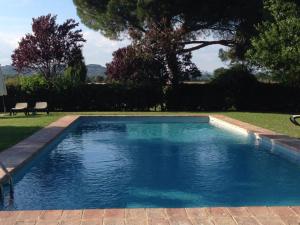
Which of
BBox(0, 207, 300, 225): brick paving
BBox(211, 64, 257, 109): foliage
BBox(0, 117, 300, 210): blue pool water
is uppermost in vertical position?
BBox(211, 64, 257, 109): foliage

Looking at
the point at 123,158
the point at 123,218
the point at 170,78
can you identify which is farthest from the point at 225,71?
the point at 123,218

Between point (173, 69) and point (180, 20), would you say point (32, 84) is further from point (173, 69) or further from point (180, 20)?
point (180, 20)

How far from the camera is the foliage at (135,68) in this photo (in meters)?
24.6

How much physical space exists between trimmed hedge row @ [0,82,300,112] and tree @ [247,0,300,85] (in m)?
5.55

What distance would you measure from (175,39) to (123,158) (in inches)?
540

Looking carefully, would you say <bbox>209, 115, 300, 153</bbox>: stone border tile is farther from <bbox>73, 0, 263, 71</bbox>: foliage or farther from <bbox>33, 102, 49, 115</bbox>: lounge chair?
<bbox>33, 102, 49, 115</bbox>: lounge chair

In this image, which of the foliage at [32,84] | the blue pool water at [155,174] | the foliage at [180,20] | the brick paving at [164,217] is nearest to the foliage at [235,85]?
the foliage at [180,20]

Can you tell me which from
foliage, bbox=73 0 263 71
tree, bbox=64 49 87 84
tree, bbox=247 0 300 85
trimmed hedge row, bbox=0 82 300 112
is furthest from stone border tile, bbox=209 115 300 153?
tree, bbox=64 49 87 84

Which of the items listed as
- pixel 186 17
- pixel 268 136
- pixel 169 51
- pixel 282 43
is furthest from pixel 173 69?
pixel 268 136

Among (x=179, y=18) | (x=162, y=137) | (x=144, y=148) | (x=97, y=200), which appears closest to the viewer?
(x=97, y=200)

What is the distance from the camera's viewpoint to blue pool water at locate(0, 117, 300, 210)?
798cm

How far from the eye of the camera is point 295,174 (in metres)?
9.87

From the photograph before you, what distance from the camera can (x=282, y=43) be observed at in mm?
18734

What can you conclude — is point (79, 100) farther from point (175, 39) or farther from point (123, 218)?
point (123, 218)
